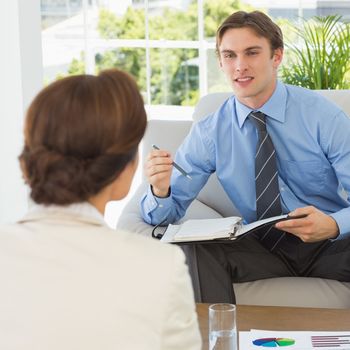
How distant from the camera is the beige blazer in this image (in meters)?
1.16

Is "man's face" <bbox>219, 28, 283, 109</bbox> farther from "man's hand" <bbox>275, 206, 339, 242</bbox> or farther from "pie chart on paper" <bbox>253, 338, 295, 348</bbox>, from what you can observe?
"pie chart on paper" <bbox>253, 338, 295, 348</bbox>

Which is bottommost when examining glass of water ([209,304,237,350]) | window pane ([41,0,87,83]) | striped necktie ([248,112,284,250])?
glass of water ([209,304,237,350])

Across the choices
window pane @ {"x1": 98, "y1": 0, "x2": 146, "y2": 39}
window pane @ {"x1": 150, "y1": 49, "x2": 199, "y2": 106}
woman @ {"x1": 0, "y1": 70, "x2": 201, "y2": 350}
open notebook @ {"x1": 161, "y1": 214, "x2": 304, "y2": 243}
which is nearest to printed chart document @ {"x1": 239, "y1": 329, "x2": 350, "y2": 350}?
open notebook @ {"x1": 161, "y1": 214, "x2": 304, "y2": 243}

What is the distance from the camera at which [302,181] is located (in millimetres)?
2641

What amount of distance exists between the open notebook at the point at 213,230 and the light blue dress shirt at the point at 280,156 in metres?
0.21

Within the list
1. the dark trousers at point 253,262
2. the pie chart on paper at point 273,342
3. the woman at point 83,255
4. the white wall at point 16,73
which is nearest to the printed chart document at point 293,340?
the pie chart on paper at point 273,342

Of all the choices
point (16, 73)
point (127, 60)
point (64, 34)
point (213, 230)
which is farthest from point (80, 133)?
point (64, 34)

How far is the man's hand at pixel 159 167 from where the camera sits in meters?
2.44

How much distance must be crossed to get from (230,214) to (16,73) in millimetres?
1330

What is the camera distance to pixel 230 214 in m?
2.96

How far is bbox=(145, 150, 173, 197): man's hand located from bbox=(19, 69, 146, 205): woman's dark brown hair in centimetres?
117

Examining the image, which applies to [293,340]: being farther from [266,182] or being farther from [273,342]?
[266,182]

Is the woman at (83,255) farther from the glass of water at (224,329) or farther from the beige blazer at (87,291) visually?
the glass of water at (224,329)

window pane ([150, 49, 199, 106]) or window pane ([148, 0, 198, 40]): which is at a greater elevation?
window pane ([148, 0, 198, 40])
